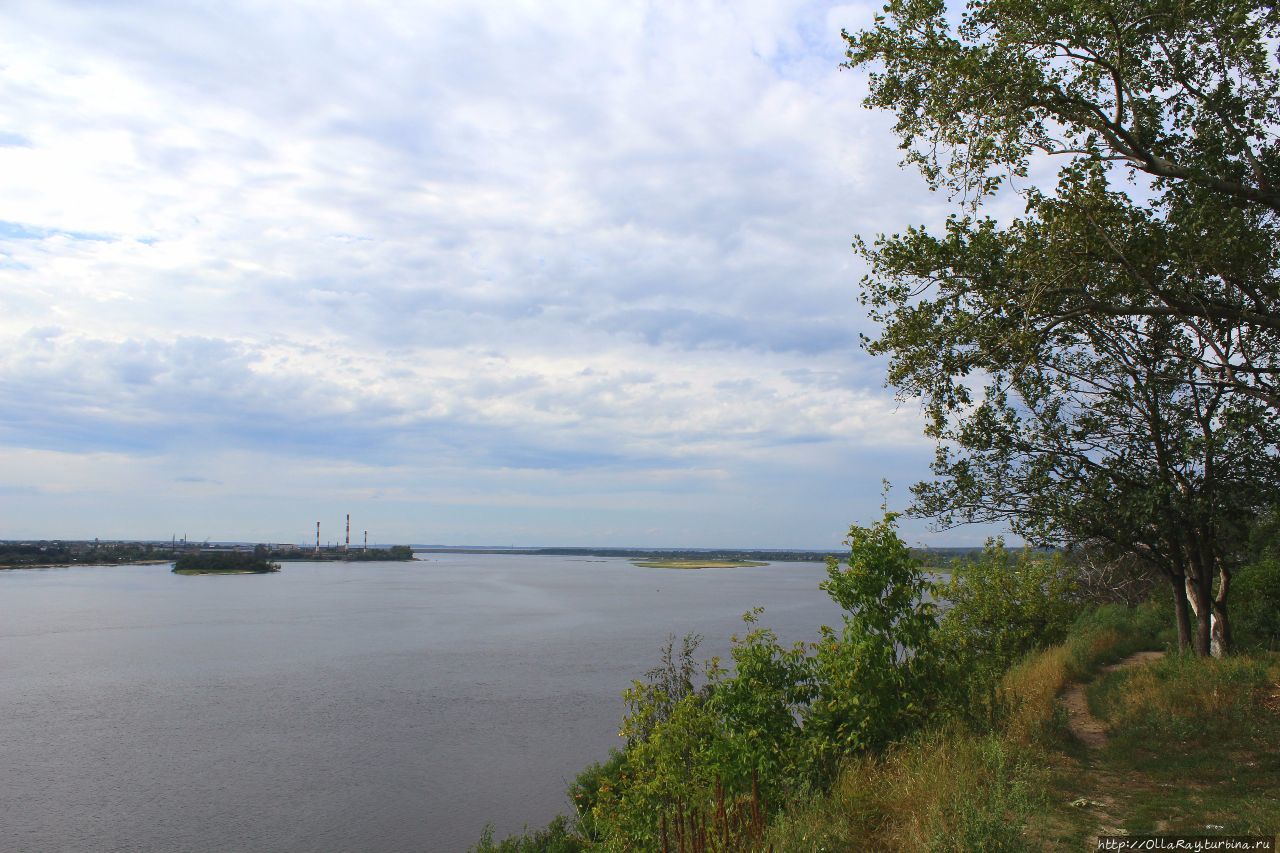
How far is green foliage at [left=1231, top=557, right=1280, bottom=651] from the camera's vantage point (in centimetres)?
1706

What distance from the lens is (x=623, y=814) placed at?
1105 cm

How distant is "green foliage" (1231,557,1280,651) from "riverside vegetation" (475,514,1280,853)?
4168mm

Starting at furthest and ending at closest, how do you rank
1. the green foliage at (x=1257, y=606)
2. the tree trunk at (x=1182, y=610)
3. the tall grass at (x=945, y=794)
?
the green foliage at (x=1257, y=606), the tree trunk at (x=1182, y=610), the tall grass at (x=945, y=794)

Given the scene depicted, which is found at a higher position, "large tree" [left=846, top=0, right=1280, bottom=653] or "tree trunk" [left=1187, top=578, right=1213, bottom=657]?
"large tree" [left=846, top=0, right=1280, bottom=653]

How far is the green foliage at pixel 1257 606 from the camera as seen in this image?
1706 cm

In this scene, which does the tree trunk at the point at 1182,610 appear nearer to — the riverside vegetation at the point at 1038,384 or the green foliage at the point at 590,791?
the riverside vegetation at the point at 1038,384

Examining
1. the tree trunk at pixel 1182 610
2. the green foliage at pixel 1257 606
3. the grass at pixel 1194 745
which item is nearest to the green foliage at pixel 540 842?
the grass at pixel 1194 745

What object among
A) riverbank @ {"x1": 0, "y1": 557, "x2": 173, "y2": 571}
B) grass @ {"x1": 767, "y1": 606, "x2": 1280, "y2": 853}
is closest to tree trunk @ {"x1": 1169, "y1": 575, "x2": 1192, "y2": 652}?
grass @ {"x1": 767, "y1": 606, "x2": 1280, "y2": 853}

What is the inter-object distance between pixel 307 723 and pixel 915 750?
86.2 ft

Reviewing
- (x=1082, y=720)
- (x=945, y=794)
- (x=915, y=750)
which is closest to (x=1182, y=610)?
(x=1082, y=720)

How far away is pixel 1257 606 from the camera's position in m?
18.2

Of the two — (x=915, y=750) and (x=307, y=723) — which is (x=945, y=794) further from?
(x=307, y=723)

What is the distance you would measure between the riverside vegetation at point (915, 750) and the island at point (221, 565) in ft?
482

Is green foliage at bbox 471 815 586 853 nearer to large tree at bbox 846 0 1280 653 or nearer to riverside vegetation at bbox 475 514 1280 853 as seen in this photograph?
riverside vegetation at bbox 475 514 1280 853
